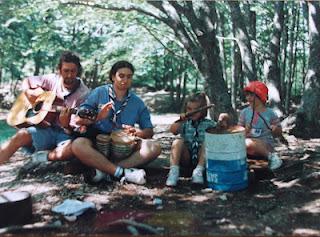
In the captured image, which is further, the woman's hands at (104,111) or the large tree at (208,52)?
the large tree at (208,52)

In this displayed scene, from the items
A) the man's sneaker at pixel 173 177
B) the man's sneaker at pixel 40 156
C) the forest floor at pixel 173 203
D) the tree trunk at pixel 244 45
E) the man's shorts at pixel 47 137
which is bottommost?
the forest floor at pixel 173 203

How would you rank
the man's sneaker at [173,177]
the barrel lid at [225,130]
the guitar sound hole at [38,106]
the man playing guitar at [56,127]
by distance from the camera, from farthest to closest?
the guitar sound hole at [38,106] → the man playing guitar at [56,127] → the man's sneaker at [173,177] → the barrel lid at [225,130]

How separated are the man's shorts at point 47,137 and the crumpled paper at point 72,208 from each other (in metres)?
0.91

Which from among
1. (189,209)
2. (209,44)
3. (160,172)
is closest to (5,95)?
(209,44)

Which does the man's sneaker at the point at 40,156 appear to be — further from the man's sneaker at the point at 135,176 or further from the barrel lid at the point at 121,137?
the man's sneaker at the point at 135,176

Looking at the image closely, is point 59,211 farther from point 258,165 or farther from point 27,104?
point 258,165

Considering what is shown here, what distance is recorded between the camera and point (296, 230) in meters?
2.74

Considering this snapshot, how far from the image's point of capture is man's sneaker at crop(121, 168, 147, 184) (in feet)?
12.1

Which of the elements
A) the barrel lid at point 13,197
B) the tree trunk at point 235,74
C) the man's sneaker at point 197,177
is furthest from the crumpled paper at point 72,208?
the tree trunk at point 235,74

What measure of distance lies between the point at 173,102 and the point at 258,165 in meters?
9.86

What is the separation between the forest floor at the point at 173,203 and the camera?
2.80 metres

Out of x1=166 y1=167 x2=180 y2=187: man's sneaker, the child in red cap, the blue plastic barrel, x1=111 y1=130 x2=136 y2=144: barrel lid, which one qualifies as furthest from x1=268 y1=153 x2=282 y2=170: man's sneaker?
x1=111 y1=130 x2=136 y2=144: barrel lid

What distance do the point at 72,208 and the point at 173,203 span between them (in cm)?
74

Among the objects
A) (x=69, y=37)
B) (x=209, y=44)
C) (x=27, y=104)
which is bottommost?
(x=27, y=104)
